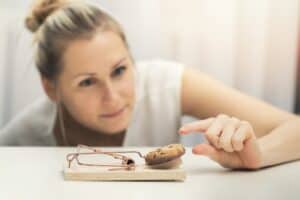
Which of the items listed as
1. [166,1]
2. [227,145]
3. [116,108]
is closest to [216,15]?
[166,1]

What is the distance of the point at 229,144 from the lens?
81 cm

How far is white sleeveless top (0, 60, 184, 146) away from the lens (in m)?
1.35

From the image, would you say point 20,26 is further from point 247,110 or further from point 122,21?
point 247,110

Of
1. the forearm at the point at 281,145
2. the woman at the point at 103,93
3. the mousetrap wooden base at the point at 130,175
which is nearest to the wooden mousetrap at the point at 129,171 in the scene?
the mousetrap wooden base at the point at 130,175

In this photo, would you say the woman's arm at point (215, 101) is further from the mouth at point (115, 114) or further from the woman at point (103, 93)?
the mouth at point (115, 114)

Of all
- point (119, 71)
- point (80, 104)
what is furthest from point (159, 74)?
point (80, 104)

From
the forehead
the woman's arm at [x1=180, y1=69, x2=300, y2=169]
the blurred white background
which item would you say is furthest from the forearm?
the forehead

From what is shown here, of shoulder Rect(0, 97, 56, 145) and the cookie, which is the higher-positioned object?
the cookie

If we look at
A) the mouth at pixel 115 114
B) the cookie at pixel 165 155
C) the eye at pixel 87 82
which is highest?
the cookie at pixel 165 155

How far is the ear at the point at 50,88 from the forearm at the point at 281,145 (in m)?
→ 0.54

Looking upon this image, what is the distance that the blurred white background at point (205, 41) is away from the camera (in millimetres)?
1315

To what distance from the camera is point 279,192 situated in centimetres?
69

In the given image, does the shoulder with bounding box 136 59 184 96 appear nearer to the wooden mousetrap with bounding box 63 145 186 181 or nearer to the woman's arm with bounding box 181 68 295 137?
the woman's arm with bounding box 181 68 295 137

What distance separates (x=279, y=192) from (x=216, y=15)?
731mm
